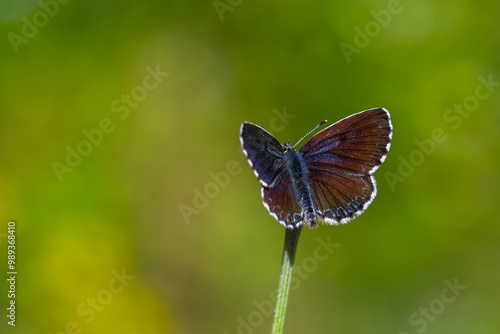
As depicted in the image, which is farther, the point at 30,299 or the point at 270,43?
the point at 270,43

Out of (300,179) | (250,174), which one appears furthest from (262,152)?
(250,174)

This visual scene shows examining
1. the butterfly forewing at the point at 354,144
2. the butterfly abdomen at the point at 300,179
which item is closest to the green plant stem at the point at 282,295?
the butterfly abdomen at the point at 300,179

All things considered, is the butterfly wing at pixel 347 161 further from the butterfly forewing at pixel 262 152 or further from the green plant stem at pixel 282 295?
the green plant stem at pixel 282 295

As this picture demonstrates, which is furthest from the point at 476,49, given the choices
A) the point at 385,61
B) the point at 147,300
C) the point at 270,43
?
the point at 147,300

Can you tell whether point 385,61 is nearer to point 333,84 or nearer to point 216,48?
point 333,84

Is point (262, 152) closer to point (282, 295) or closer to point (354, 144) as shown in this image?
point (354, 144)

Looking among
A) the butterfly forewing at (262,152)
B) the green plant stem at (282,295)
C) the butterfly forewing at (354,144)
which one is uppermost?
the butterfly forewing at (262,152)
